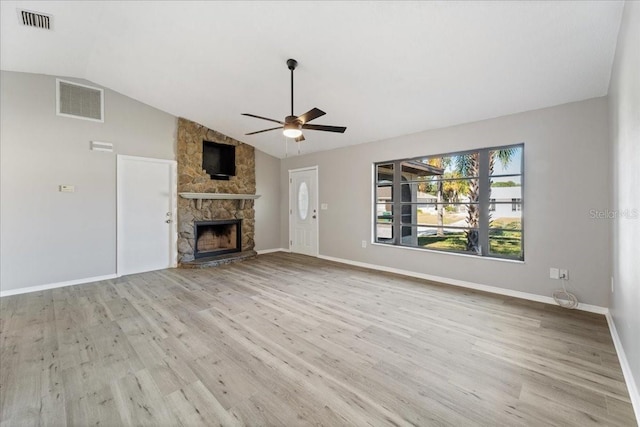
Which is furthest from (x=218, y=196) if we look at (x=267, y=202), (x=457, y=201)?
(x=457, y=201)

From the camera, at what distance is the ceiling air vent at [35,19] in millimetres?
2896

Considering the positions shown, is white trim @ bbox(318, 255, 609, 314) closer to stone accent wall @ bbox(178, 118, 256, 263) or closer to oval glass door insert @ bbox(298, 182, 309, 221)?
oval glass door insert @ bbox(298, 182, 309, 221)

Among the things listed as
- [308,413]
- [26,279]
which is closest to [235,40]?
[308,413]

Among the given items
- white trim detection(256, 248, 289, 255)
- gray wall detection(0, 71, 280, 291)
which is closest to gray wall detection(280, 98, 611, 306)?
white trim detection(256, 248, 289, 255)

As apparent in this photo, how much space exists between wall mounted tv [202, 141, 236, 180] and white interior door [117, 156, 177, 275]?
73cm

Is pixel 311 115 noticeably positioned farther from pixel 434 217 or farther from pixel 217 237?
pixel 217 237

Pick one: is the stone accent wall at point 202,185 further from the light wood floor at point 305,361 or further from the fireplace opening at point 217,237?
the light wood floor at point 305,361

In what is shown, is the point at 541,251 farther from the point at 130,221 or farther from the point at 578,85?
the point at 130,221

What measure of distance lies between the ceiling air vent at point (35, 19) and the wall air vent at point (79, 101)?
Result: 1352 millimetres

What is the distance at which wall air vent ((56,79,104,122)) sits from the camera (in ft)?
13.7

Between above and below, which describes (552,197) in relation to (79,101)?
below

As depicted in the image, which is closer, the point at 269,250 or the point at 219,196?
the point at 219,196

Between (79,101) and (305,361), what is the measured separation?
5200mm

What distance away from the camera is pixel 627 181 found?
2.02 meters
